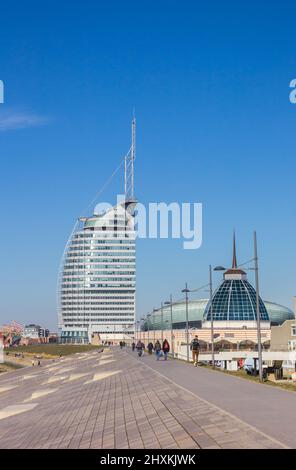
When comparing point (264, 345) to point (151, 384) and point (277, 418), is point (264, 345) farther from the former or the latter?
point (277, 418)

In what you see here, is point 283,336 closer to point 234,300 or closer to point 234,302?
point 234,302

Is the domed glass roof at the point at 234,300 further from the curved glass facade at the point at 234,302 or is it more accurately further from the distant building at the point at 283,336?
the distant building at the point at 283,336

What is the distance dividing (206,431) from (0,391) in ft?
123

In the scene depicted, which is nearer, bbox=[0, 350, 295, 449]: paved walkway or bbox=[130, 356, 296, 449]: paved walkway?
bbox=[0, 350, 295, 449]: paved walkway

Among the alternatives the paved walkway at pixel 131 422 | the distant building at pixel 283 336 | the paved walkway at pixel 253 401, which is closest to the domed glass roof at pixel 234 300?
the distant building at pixel 283 336

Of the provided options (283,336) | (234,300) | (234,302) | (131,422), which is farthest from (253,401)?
(234,300)

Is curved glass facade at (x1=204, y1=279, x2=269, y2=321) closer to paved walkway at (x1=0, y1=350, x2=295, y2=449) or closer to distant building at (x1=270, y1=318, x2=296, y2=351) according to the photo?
distant building at (x1=270, y1=318, x2=296, y2=351)

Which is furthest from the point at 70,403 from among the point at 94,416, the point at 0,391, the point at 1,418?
the point at 0,391

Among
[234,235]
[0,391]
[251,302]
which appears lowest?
[0,391]

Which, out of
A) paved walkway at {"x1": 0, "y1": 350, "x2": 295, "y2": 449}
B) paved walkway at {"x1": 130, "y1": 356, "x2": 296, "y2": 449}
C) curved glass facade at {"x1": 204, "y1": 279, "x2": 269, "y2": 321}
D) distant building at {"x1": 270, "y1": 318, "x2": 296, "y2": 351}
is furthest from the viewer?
curved glass facade at {"x1": 204, "y1": 279, "x2": 269, "y2": 321}

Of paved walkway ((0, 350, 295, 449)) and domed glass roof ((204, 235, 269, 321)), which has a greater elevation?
domed glass roof ((204, 235, 269, 321))

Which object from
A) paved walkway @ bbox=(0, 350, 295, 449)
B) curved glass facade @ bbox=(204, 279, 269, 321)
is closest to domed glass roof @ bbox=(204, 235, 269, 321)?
curved glass facade @ bbox=(204, 279, 269, 321)

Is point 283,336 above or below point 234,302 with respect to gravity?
below
